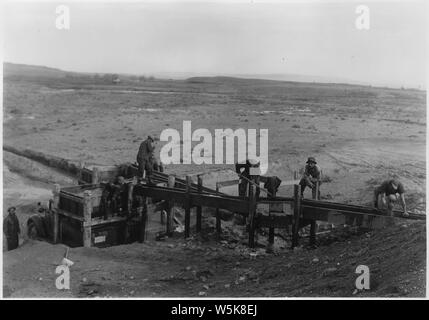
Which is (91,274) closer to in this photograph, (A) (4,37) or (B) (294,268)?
(B) (294,268)

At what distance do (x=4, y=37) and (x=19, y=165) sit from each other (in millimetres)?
3311

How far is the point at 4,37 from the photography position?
14727 millimetres

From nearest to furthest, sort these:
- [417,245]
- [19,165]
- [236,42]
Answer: [417,245] → [236,42] → [19,165]

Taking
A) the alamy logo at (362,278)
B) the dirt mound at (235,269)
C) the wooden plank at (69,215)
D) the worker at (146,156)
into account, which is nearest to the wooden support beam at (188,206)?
the dirt mound at (235,269)

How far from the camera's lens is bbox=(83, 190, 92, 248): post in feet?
49.6

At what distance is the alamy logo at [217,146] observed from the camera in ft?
49.4

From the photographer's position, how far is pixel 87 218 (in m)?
15.2

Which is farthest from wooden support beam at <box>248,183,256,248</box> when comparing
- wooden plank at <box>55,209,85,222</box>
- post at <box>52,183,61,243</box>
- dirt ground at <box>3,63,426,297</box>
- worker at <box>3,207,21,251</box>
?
worker at <box>3,207,21,251</box>

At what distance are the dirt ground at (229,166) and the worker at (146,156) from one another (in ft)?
1.09

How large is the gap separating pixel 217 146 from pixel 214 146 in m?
0.07

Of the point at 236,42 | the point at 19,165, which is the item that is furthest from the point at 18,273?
the point at 236,42

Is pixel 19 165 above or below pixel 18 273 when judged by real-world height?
above

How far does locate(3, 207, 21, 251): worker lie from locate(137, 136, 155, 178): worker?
3.23m

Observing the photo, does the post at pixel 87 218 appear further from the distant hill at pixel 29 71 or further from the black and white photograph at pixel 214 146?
the distant hill at pixel 29 71
